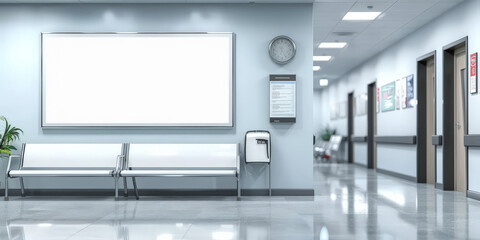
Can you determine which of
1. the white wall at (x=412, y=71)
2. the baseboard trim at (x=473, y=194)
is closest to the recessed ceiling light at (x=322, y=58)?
the white wall at (x=412, y=71)

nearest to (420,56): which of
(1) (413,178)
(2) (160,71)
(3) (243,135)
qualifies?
(1) (413,178)

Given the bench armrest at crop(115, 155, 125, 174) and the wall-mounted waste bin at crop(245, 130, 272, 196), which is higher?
the wall-mounted waste bin at crop(245, 130, 272, 196)

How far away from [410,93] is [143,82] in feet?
16.7

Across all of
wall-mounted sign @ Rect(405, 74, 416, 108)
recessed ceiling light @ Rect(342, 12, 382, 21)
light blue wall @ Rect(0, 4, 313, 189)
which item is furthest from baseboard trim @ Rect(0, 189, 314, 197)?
wall-mounted sign @ Rect(405, 74, 416, 108)

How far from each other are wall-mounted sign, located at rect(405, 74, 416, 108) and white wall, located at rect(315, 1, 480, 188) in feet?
0.35

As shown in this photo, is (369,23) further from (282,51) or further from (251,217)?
(251,217)

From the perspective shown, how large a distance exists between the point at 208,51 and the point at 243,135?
1.26 m

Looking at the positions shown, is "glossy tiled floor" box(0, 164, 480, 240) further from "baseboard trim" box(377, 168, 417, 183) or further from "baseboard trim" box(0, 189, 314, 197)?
"baseboard trim" box(377, 168, 417, 183)

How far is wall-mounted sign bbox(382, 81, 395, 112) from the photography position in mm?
10094

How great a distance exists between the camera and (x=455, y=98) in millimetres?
7344

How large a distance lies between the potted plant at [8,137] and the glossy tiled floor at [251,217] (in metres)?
0.71

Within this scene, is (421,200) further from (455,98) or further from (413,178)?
(413,178)

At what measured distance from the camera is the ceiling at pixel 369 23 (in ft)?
22.9

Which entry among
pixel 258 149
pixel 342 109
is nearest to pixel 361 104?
pixel 342 109
